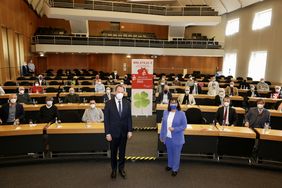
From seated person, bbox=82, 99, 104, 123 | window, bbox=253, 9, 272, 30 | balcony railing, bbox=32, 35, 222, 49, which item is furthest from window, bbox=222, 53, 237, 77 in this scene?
seated person, bbox=82, 99, 104, 123

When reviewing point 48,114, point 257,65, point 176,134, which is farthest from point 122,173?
point 257,65

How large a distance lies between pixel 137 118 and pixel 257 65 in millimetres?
13043

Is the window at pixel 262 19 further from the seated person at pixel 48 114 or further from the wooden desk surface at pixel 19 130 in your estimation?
the wooden desk surface at pixel 19 130

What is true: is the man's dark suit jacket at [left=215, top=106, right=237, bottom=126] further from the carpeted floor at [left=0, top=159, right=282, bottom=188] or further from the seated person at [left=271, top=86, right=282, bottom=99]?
the seated person at [left=271, top=86, right=282, bottom=99]

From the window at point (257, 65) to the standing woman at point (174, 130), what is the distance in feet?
48.6

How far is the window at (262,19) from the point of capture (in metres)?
16.1

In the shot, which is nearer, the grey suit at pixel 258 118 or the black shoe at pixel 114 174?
the black shoe at pixel 114 174

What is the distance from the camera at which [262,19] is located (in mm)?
16953

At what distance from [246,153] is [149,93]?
15.1 ft

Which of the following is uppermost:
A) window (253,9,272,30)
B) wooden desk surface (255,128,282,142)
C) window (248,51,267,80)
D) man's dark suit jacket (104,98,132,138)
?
window (253,9,272,30)

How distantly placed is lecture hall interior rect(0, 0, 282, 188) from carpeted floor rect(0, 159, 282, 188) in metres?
0.02

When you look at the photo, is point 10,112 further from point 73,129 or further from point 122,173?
point 122,173

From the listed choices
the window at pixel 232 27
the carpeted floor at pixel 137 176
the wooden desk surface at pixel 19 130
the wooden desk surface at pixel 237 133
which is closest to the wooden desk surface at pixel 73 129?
the wooden desk surface at pixel 19 130

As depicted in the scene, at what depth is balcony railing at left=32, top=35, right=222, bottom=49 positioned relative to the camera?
63.7ft
